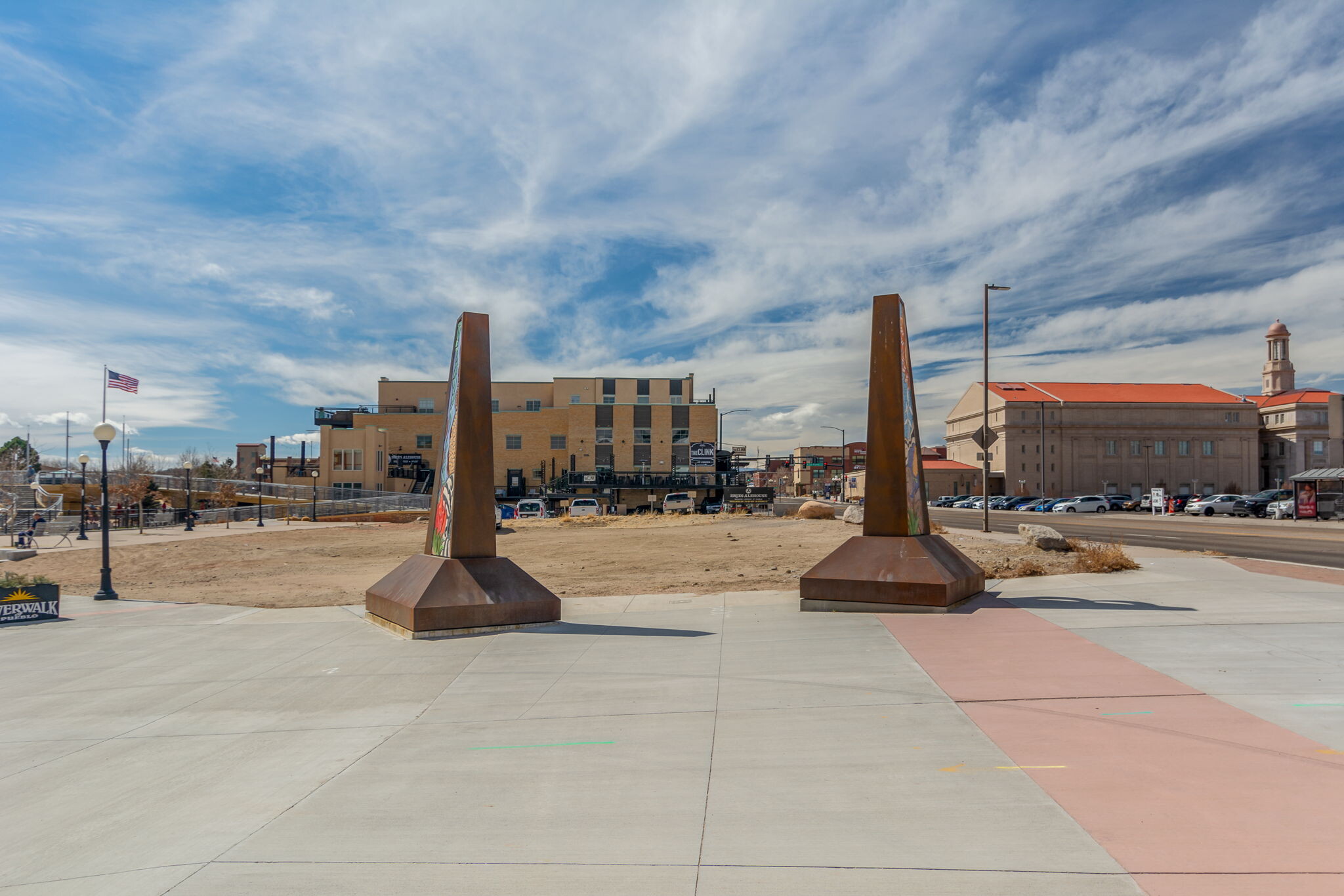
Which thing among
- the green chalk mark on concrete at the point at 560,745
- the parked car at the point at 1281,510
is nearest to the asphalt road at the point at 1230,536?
the parked car at the point at 1281,510

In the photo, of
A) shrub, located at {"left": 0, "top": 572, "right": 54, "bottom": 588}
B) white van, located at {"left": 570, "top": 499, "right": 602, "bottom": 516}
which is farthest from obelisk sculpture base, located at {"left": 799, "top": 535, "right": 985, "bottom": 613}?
white van, located at {"left": 570, "top": 499, "right": 602, "bottom": 516}

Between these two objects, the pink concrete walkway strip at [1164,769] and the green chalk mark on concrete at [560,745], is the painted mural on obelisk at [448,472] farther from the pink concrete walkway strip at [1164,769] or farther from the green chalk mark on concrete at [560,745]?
the pink concrete walkway strip at [1164,769]

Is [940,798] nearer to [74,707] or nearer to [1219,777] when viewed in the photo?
[1219,777]

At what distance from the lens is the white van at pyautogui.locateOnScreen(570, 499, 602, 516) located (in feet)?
165

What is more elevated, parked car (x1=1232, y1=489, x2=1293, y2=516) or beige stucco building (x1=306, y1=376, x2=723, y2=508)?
beige stucco building (x1=306, y1=376, x2=723, y2=508)

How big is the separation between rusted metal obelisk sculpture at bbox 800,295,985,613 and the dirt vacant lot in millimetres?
3322

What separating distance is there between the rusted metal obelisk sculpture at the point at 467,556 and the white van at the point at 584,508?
38999mm

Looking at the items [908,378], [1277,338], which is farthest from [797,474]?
[908,378]

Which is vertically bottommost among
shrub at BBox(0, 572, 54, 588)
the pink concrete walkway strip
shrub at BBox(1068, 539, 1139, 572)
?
the pink concrete walkway strip

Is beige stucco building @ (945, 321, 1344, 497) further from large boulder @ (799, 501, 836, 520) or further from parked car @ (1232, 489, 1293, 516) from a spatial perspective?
large boulder @ (799, 501, 836, 520)

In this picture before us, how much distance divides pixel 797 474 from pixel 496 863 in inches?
6783

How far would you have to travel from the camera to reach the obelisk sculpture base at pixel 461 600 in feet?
33.3

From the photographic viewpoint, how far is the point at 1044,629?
942 cm

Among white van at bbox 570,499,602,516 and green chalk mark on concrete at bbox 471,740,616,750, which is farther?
white van at bbox 570,499,602,516
